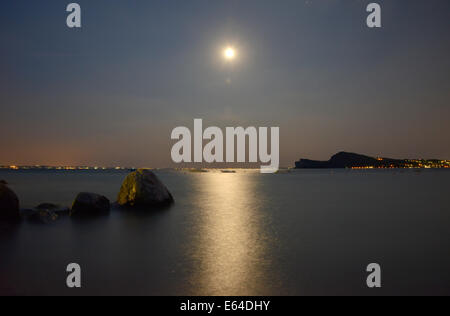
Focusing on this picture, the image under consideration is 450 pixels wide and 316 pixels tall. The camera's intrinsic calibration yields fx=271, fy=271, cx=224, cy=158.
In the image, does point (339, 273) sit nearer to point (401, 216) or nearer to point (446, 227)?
point (446, 227)

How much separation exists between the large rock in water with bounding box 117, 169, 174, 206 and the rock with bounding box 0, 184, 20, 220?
6.00 m

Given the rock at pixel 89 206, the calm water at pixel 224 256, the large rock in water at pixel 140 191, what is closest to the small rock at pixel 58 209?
the rock at pixel 89 206

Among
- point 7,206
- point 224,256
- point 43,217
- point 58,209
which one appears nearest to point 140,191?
point 58,209

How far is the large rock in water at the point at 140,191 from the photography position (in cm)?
1839

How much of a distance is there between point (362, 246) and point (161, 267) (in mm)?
7606

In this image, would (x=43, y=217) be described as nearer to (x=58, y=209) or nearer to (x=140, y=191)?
(x=58, y=209)

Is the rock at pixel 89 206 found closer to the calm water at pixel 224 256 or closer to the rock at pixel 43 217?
the rock at pixel 43 217

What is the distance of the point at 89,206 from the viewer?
1638cm

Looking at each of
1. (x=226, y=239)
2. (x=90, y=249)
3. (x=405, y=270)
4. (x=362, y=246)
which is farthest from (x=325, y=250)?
(x=90, y=249)

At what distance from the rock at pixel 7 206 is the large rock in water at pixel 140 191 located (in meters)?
6.00

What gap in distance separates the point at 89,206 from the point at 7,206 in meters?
3.89

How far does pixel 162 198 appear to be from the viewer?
2000 cm

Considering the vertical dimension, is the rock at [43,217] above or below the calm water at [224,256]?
above
